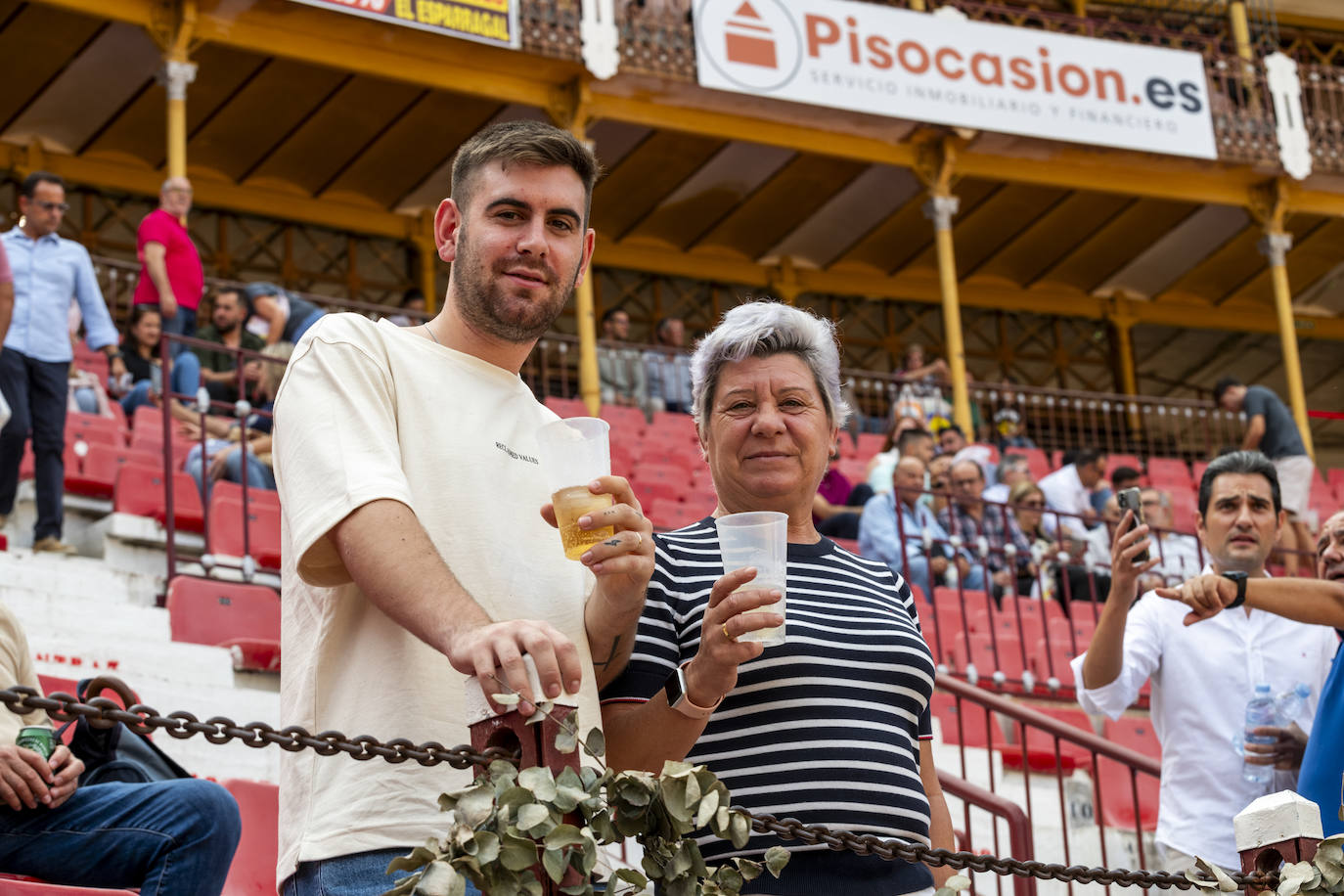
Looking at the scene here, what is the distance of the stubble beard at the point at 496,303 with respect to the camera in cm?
227

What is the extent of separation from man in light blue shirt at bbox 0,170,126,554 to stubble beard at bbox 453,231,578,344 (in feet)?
15.1

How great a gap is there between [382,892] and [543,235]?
2.99 ft

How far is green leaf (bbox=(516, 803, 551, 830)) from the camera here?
1.74m

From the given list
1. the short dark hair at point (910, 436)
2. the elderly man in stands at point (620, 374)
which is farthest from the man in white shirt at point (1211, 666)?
the elderly man in stands at point (620, 374)

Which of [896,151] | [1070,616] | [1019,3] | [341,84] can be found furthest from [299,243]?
[1070,616]

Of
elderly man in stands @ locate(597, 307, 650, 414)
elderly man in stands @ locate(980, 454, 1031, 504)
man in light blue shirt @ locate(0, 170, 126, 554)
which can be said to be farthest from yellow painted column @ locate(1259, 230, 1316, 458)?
man in light blue shirt @ locate(0, 170, 126, 554)

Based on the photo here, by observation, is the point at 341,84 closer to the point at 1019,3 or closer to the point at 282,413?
the point at 1019,3

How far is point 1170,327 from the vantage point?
754 inches

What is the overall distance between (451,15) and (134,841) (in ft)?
32.0

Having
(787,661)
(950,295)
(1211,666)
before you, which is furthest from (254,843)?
(950,295)

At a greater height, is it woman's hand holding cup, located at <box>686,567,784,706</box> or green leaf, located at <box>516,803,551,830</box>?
woman's hand holding cup, located at <box>686,567,784,706</box>

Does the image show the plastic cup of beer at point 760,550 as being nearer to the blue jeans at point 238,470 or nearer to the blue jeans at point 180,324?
the blue jeans at point 238,470

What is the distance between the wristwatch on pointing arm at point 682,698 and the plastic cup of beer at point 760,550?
0.11 m

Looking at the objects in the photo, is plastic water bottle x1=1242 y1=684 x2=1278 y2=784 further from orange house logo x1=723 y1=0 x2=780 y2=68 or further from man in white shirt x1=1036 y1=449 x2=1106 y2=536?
orange house logo x1=723 y1=0 x2=780 y2=68
